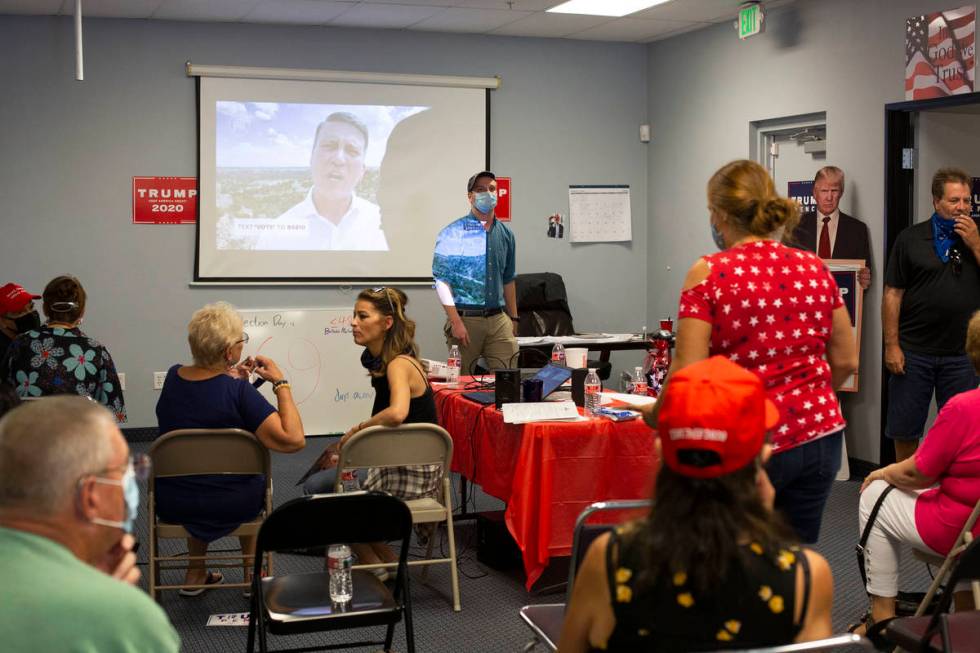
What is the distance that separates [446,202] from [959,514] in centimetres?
546

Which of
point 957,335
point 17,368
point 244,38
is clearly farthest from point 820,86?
point 17,368

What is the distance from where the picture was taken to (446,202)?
8.36m

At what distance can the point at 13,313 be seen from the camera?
5.50 meters

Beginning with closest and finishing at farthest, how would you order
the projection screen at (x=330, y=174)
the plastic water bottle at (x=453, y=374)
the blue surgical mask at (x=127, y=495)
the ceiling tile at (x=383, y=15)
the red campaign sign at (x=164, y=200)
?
1. the blue surgical mask at (x=127, y=495)
2. the plastic water bottle at (x=453, y=374)
3. the ceiling tile at (x=383, y=15)
4. the red campaign sign at (x=164, y=200)
5. the projection screen at (x=330, y=174)

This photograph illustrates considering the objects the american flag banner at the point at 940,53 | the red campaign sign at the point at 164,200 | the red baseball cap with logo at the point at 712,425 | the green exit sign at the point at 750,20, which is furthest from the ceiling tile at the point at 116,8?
the red baseball cap with logo at the point at 712,425

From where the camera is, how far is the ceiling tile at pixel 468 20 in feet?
24.9

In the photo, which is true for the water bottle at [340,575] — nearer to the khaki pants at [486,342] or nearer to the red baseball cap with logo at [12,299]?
the red baseball cap with logo at [12,299]

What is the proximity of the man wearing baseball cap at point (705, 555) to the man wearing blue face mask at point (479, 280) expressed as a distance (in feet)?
15.2

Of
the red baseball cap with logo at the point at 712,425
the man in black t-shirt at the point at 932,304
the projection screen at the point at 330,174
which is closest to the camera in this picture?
the red baseball cap with logo at the point at 712,425

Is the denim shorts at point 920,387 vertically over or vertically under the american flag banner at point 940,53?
under

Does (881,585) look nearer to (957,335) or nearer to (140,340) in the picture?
(957,335)

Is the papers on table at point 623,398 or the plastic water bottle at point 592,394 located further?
the papers on table at point 623,398

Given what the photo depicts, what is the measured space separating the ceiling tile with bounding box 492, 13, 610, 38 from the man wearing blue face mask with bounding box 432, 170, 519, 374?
1767 mm

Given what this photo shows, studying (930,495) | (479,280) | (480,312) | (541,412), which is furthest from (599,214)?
(930,495)
